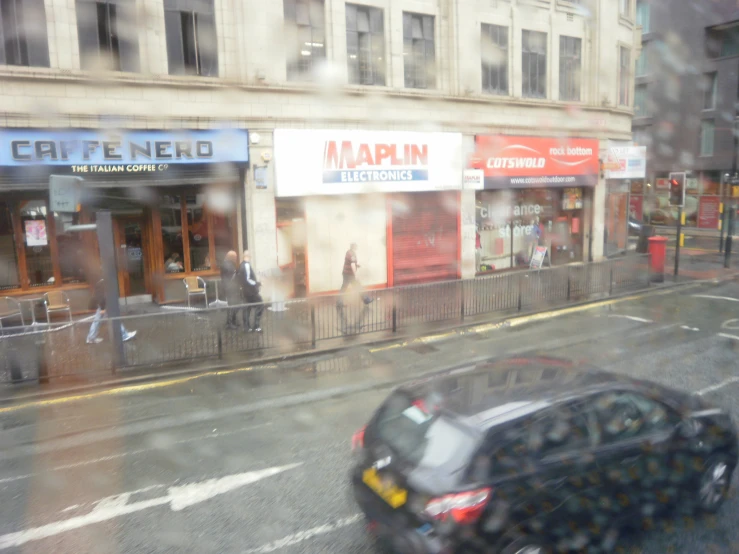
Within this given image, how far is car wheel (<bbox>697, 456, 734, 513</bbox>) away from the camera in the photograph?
199 inches

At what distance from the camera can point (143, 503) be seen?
18.5 ft

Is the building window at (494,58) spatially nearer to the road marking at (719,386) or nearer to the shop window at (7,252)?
the road marking at (719,386)

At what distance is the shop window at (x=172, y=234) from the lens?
50.0 feet

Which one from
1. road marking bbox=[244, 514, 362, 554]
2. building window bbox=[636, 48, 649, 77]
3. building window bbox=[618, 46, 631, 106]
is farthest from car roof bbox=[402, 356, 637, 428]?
building window bbox=[636, 48, 649, 77]

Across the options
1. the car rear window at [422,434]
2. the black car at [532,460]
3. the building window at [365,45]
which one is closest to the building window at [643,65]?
the building window at [365,45]

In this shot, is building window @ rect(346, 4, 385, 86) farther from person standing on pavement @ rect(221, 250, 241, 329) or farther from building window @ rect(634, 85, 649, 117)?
building window @ rect(634, 85, 649, 117)

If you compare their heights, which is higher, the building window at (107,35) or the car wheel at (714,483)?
the building window at (107,35)

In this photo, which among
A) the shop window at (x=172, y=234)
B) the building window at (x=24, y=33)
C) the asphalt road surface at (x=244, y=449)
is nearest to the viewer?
the asphalt road surface at (x=244, y=449)

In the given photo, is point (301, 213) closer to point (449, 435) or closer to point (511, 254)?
point (511, 254)

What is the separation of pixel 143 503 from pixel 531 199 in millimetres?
17786

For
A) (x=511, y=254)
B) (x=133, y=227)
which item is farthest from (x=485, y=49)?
(x=133, y=227)

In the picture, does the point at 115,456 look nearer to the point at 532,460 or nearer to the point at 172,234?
the point at 532,460

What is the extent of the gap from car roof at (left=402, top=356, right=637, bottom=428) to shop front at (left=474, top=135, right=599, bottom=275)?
43.9ft

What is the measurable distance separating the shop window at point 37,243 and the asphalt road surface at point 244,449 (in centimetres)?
636
